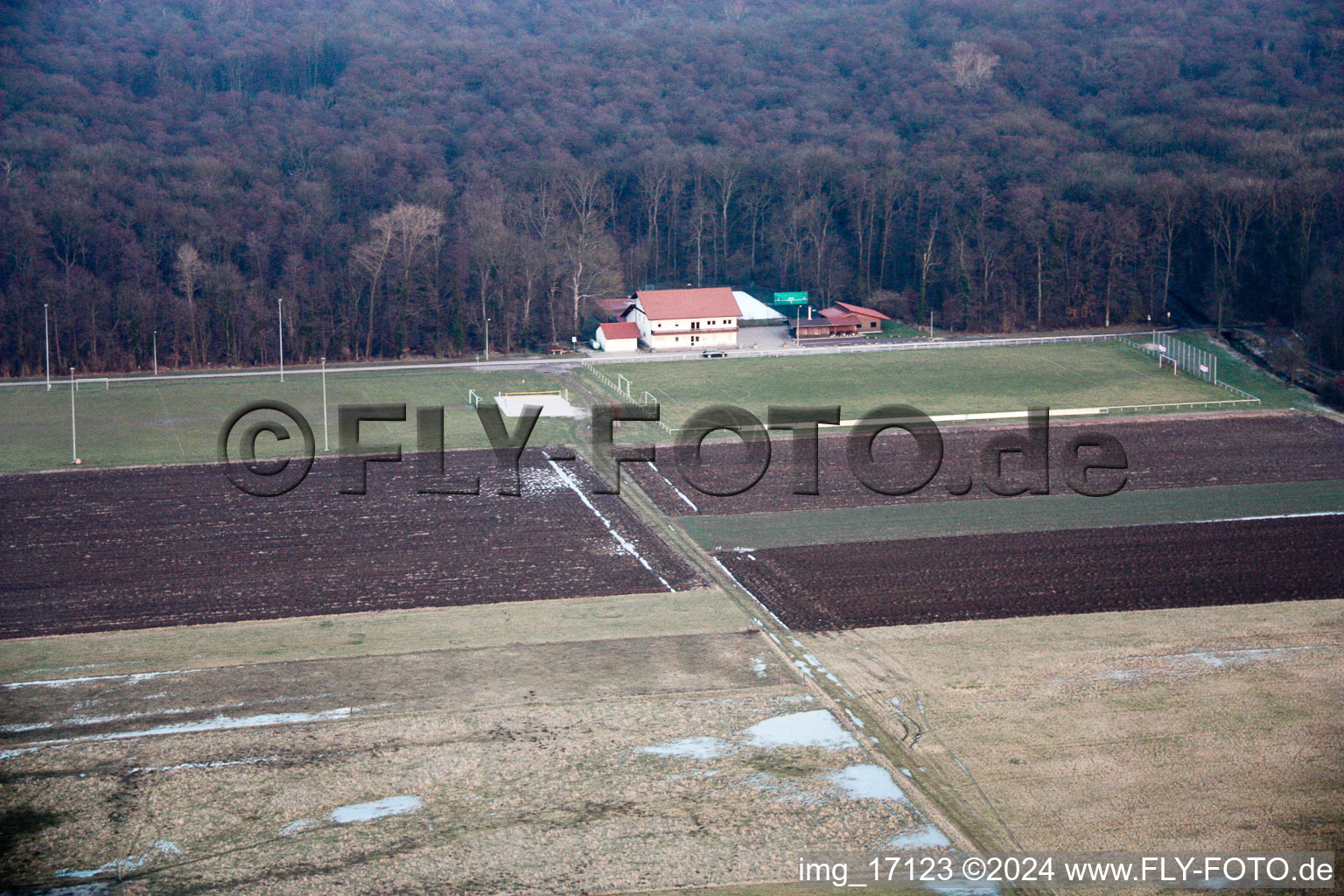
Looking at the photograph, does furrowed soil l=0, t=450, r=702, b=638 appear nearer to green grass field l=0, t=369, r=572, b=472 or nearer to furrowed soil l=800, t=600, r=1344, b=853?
green grass field l=0, t=369, r=572, b=472

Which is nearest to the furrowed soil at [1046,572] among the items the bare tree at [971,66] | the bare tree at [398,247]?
the bare tree at [398,247]

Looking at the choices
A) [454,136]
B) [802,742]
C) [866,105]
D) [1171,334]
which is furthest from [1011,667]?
[866,105]

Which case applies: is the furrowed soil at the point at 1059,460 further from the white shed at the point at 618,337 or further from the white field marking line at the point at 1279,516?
the white shed at the point at 618,337

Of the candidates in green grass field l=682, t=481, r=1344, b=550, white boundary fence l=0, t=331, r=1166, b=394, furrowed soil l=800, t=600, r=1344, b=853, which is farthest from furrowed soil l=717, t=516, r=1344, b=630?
white boundary fence l=0, t=331, r=1166, b=394

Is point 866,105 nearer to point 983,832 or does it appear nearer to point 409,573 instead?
point 409,573

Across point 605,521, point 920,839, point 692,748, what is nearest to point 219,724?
point 692,748

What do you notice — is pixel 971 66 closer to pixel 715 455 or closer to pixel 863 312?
pixel 863 312
